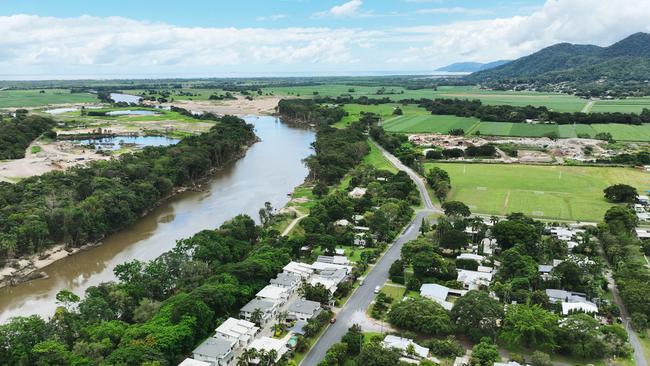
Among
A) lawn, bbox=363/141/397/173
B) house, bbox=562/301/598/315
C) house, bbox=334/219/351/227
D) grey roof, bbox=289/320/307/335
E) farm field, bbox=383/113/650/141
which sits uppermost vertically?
farm field, bbox=383/113/650/141


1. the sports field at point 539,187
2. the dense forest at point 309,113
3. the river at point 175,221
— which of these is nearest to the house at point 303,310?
the river at point 175,221

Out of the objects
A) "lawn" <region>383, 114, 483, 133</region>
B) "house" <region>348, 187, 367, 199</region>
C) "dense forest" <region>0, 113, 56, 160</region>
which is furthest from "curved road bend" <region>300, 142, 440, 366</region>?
"dense forest" <region>0, 113, 56, 160</region>

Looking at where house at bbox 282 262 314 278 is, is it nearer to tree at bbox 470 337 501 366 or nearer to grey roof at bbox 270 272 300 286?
grey roof at bbox 270 272 300 286

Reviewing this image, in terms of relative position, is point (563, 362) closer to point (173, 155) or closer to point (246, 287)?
point (246, 287)

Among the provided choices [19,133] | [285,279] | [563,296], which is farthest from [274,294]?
[19,133]

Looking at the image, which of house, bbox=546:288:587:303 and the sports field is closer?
house, bbox=546:288:587:303

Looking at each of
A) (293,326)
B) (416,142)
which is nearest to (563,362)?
(293,326)
